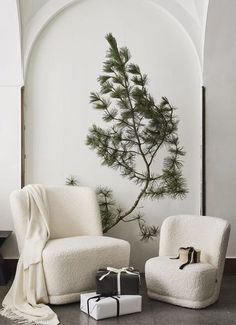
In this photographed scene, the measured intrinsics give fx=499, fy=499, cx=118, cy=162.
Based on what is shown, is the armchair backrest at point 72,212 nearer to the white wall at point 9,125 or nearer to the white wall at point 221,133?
the white wall at point 9,125

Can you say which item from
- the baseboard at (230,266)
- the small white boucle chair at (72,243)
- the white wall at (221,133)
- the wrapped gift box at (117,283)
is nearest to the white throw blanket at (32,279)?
the small white boucle chair at (72,243)

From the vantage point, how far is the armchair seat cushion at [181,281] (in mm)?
3438

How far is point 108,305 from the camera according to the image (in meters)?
3.26

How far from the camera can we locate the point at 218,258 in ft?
11.8

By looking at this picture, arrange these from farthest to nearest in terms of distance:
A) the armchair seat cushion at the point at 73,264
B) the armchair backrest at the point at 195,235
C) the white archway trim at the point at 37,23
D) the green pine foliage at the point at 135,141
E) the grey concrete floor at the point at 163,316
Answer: the white archway trim at the point at 37,23 < the green pine foliage at the point at 135,141 < the armchair backrest at the point at 195,235 < the armchair seat cushion at the point at 73,264 < the grey concrete floor at the point at 163,316

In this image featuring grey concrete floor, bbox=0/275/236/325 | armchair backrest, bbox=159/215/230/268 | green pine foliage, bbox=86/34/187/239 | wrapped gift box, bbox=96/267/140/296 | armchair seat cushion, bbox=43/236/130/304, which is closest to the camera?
grey concrete floor, bbox=0/275/236/325

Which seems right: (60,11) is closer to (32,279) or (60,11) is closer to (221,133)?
(221,133)

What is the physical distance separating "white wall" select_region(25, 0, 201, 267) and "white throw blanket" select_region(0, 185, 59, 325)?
63 centimetres

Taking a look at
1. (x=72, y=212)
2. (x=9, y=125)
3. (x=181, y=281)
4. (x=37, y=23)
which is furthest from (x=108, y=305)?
(x=37, y=23)

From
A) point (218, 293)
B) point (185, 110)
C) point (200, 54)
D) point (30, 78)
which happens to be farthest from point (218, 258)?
point (30, 78)

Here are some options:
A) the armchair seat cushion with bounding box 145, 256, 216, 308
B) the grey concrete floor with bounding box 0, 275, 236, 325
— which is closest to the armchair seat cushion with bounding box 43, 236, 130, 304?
the grey concrete floor with bounding box 0, 275, 236, 325

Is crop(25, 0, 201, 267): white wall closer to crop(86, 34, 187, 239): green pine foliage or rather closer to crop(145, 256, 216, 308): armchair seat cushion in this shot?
crop(86, 34, 187, 239): green pine foliage

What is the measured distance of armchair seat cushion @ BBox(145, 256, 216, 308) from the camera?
11.3ft

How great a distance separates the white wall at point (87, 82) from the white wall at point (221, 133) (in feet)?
0.54
